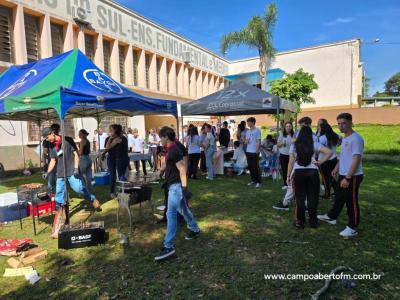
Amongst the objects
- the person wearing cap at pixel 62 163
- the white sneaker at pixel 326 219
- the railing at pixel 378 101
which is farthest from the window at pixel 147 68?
the railing at pixel 378 101

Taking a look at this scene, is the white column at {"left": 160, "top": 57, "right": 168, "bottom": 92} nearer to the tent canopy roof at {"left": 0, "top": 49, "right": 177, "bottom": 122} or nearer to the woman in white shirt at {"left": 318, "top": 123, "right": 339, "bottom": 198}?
the tent canopy roof at {"left": 0, "top": 49, "right": 177, "bottom": 122}

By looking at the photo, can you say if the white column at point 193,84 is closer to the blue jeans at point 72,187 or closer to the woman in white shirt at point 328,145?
the woman in white shirt at point 328,145

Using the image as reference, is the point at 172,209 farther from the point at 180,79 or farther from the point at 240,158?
the point at 180,79

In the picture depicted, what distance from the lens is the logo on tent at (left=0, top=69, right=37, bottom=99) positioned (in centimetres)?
642

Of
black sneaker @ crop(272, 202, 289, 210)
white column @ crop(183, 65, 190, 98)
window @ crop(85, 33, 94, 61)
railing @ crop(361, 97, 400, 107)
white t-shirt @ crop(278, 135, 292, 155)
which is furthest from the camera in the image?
railing @ crop(361, 97, 400, 107)

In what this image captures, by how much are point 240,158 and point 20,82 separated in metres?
6.65

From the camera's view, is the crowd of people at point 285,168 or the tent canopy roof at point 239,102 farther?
the tent canopy roof at point 239,102

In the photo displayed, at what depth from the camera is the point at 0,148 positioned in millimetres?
11883

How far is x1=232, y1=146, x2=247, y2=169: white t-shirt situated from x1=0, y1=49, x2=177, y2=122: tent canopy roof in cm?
335

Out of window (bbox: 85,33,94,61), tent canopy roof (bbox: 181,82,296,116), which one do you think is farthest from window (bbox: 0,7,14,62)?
tent canopy roof (bbox: 181,82,296,116)

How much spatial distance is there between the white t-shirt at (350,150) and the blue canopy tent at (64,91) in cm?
412

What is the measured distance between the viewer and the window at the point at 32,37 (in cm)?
1350

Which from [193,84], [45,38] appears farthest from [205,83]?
[45,38]

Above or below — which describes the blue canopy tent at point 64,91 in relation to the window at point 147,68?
below
